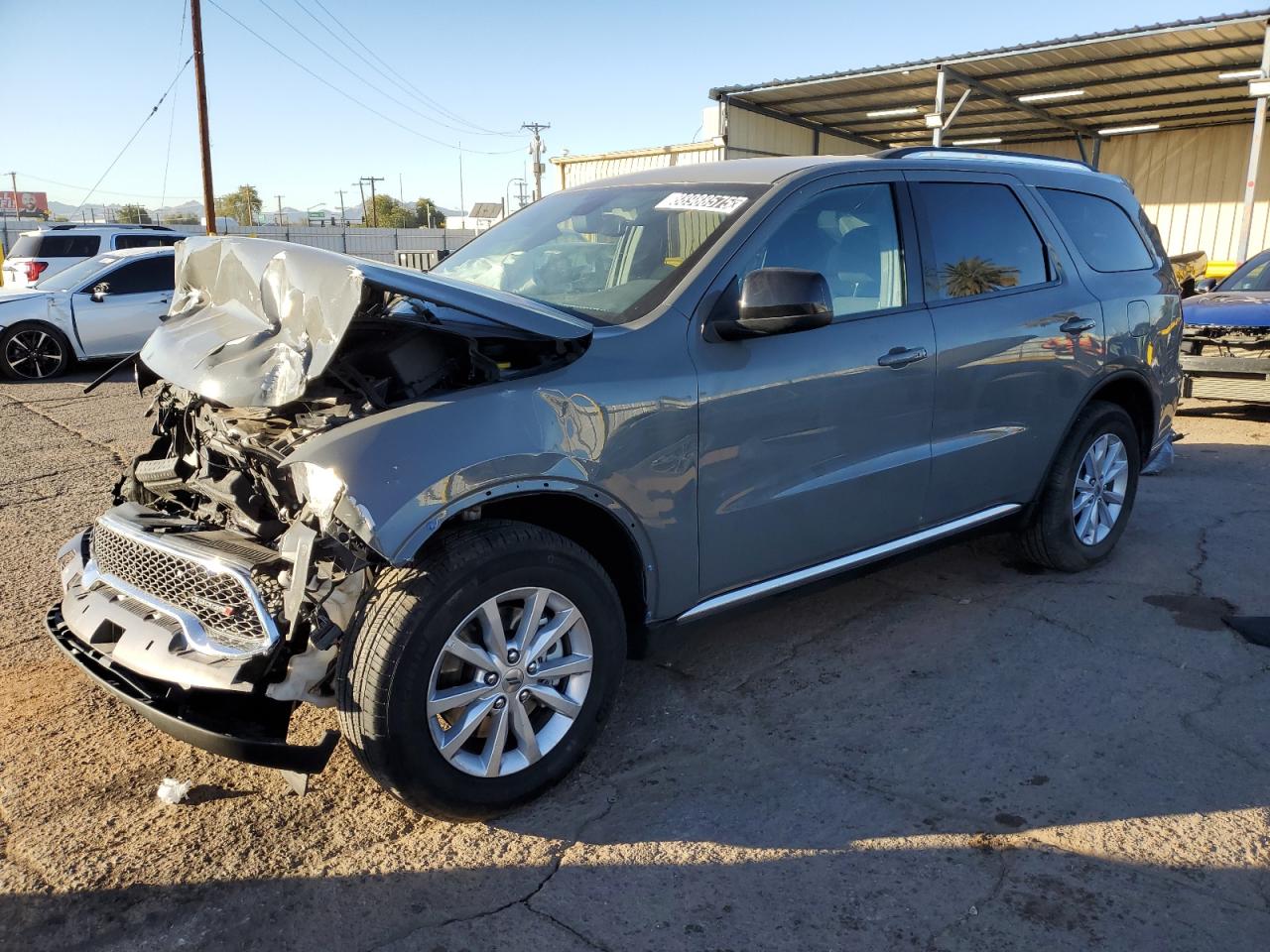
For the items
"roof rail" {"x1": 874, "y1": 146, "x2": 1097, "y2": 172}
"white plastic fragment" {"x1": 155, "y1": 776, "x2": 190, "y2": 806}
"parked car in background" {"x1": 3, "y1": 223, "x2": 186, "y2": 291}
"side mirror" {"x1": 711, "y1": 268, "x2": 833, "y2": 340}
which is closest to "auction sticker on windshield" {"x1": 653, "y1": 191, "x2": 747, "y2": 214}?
"side mirror" {"x1": 711, "y1": 268, "x2": 833, "y2": 340}

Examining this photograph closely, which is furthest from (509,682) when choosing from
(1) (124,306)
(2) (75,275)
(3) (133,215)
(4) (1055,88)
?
(3) (133,215)

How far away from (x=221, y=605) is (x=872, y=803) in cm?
202

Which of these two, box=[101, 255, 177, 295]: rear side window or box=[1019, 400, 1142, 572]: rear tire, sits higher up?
box=[101, 255, 177, 295]: rear side window

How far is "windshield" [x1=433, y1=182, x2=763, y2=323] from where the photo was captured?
3393 mm

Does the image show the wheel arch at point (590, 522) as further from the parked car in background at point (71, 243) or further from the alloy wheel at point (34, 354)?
the parked car in background at point (71, 243)

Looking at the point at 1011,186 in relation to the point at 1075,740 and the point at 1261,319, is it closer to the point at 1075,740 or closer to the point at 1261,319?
the point at 1075,740

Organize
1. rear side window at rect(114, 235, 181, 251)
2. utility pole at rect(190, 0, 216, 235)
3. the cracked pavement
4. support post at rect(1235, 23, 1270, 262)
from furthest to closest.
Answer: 1. utility pole at rect(190, 0, 216, 235)
2. rear side window at rect(114, 235, 181, 251)
3. support post at rect(1235, 23, 1270, 262)
4. the cracked pavement

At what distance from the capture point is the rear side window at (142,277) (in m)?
12.1

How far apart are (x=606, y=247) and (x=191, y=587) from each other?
6.33ft

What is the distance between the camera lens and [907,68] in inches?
669

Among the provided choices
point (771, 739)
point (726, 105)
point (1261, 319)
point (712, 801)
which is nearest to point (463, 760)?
point (712, 801)

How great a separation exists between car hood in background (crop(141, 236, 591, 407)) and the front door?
2.08 feet

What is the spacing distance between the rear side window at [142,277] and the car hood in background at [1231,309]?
449 inches

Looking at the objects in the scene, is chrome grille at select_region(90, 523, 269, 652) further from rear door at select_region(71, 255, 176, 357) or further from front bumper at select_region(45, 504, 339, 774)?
rear door at select_region(71, 255, 176, 357)
